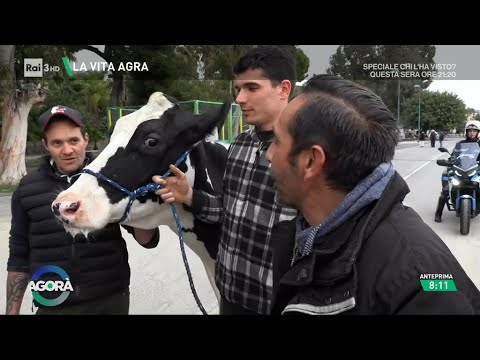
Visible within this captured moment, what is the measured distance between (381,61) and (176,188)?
1.41 m

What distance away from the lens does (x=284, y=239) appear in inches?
37.6

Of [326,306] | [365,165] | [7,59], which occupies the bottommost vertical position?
[326,306]

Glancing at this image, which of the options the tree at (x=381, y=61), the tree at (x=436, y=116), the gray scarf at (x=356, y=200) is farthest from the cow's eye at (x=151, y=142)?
the tree at (x=436, y=116)

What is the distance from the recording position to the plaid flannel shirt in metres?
1.32

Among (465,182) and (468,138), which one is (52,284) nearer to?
(465,182)

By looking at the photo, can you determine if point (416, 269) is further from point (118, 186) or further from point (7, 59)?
point (7, 59)

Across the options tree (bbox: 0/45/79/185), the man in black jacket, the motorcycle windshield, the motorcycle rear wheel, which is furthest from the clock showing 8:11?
tree (bbox: 0/45/79/185)

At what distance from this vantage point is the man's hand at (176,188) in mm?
1430

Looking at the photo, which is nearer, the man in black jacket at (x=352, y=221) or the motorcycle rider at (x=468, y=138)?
the man in black jacket at (x=352, y=221)

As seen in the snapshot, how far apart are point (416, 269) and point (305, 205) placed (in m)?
0.27

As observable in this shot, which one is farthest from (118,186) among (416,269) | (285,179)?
(416,269)

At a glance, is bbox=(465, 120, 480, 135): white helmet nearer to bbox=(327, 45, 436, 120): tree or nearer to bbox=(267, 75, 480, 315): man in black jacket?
bbox=(327, 45, 436, 120): tree

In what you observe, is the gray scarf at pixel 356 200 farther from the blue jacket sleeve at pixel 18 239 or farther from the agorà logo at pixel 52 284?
the blue jacket sleeve at pixel 18 239

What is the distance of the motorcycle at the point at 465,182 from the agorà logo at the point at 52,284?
3.65m
